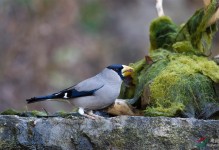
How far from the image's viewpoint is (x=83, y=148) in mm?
4906

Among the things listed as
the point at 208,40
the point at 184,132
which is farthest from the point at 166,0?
the point at 184,132

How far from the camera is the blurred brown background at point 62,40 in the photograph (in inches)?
529

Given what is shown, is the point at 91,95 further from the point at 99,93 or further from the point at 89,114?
the point at 89,114

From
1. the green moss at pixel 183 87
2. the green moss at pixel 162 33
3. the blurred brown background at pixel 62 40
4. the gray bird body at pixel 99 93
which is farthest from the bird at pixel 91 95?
the blurred brown background at pixel 62 40

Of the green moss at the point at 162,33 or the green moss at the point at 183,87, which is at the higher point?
the green moss at the point at 162,33

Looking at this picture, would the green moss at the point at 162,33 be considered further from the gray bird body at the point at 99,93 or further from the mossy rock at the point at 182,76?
the gray bird body at the point at 99,93

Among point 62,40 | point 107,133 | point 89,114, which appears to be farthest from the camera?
point 62,40

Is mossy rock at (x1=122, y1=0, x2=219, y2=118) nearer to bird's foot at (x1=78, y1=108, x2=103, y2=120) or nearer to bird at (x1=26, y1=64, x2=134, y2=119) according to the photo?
bird at (x1=26, y1=64, x2=134, y2=119)

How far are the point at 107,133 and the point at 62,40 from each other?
9614 mm

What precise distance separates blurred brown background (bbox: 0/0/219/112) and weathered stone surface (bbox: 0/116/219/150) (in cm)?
753

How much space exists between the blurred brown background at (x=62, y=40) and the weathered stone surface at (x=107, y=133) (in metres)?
7.53

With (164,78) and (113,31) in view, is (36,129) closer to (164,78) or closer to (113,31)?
(164,78)

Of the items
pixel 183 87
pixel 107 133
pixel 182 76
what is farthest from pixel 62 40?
pixel 107 133

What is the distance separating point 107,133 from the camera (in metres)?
4.89
